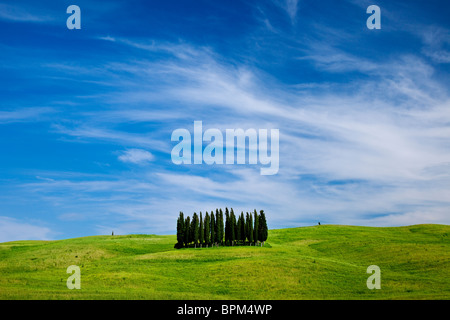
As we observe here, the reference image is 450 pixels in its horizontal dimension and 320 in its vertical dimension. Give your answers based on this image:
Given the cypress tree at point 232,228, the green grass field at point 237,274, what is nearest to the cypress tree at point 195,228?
the cypress tree at point 232,228

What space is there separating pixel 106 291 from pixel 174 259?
24.3m

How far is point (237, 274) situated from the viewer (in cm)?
4994

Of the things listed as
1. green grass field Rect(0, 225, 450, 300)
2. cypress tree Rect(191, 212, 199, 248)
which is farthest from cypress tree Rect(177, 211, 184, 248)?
green grass field Rect(0, 225, 450, 300)

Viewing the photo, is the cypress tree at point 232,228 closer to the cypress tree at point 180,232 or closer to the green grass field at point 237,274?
the cypress tree at point 180,232

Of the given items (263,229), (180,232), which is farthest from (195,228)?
(263,229)

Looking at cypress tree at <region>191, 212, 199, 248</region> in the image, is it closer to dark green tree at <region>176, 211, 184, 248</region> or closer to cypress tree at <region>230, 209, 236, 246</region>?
dark green tree at <region>176, 211, 184, 248</region>

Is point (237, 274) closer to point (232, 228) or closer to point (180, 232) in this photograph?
point (232, 228)

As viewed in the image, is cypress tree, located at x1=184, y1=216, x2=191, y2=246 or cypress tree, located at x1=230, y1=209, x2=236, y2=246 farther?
cypress tree, located at x1=184, y1=216, x2=191, y2=246

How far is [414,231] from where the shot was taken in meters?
102

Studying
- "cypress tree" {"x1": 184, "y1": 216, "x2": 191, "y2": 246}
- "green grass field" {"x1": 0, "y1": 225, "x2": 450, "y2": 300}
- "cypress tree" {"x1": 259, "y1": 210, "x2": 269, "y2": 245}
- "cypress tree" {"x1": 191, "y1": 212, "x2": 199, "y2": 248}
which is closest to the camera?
"green grass field" {"x1": 0, "y1": 225, "x2": 450, "y2": 300}

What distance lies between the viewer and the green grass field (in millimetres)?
40594

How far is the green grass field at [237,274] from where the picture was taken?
4059cm
